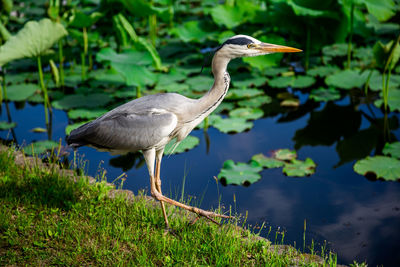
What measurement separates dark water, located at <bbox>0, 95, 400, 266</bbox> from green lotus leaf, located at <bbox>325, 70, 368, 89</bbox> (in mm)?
281

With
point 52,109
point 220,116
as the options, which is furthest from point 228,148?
point 52,109

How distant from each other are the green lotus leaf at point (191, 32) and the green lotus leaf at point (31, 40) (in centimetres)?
260

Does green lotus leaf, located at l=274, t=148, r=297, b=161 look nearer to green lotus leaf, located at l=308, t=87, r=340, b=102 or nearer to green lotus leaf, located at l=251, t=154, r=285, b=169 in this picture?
green lotus leaf, located at l=251, t=154, r=285, b=169

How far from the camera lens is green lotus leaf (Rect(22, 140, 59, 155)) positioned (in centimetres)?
560

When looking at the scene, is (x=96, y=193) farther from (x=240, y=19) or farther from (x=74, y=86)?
(x=240, y=19)

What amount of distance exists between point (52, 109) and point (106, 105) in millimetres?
1002

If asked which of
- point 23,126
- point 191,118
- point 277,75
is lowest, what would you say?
point 23,126

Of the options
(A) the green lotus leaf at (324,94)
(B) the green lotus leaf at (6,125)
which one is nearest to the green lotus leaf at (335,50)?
(A) the green lotus leaf at (324,94)

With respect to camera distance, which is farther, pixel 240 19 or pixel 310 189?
pixel 240 19

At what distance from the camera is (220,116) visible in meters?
6.62

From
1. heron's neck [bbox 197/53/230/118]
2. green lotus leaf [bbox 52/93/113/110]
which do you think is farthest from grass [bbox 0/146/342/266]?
green lotus leaf [bbox 52/93/113/110]

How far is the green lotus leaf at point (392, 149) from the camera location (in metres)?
5.29

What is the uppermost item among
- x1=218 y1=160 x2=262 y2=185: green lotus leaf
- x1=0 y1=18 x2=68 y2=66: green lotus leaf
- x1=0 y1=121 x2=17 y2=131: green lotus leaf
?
x1=0 y1=18 x2=68 y2=66: green lotus leaf

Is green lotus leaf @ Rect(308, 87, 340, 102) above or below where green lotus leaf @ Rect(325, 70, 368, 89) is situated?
below
